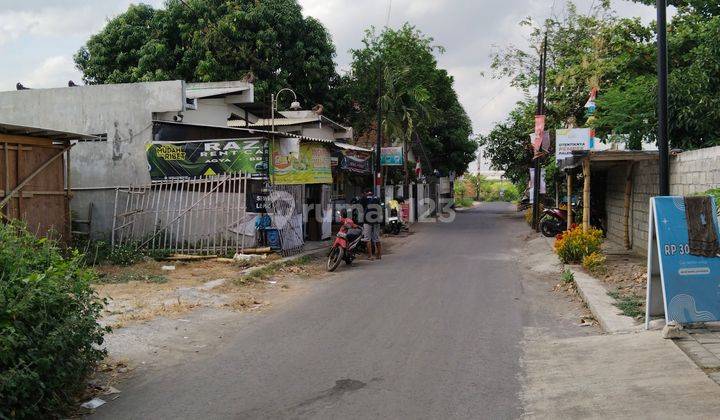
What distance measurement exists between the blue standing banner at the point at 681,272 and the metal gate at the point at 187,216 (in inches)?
385

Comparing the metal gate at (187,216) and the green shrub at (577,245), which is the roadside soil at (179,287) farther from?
the green shrub at (577,245)

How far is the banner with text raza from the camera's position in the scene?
14570 mm

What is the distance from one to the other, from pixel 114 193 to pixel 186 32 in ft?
44.5

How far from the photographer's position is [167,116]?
15.7 m

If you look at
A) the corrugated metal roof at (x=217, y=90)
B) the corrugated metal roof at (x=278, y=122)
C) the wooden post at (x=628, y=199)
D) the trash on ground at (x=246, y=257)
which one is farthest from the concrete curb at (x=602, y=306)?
the corrugated metal roof at (x=278, y=122)

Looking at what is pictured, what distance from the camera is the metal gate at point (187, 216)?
47.2 ft

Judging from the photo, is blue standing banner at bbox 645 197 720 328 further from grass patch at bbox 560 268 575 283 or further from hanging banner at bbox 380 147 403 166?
hanging banner at bbox 380 147 403 166

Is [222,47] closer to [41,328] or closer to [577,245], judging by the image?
[577,245]

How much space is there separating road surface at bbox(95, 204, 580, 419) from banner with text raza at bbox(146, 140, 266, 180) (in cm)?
503

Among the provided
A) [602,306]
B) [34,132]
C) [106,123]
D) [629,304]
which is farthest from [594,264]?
[106,123]

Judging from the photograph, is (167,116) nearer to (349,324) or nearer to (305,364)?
(349,324)

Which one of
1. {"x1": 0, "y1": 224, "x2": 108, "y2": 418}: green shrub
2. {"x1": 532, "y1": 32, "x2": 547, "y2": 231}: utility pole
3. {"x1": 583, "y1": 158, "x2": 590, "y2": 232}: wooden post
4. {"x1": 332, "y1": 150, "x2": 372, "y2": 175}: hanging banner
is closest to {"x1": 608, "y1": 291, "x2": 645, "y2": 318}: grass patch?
{"x1": 583, "y1": 158, "x2": 590, "y2": 232}: wooden post

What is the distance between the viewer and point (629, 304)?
8266 millimetres

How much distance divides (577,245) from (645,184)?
2882mm
